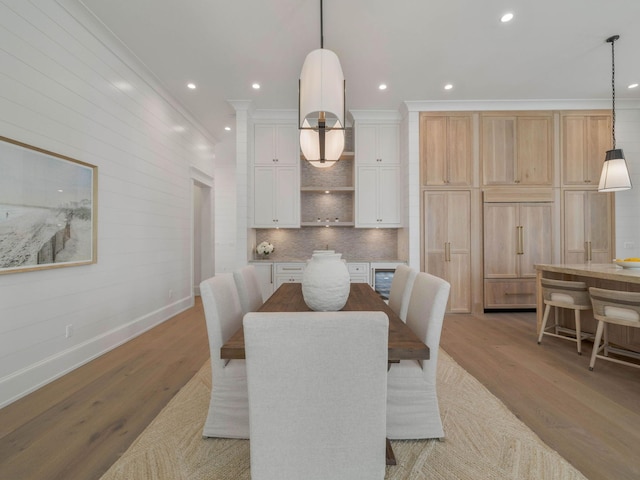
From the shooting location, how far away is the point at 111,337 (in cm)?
293

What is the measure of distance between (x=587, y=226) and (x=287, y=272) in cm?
449

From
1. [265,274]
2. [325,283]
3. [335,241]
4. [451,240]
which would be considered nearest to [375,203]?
[335,241]

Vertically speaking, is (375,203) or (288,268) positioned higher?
(375,203)

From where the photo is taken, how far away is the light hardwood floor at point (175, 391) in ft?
4.90

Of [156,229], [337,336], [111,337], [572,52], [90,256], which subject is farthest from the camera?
[156,229]

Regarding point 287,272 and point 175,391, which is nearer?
point 175,391

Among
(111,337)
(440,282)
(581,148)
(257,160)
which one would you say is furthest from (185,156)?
(581,148)

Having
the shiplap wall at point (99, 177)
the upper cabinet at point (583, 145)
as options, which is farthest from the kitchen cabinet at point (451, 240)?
the shiplap wall at point (99, 177)

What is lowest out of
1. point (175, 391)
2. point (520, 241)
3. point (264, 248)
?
point (175, 391)

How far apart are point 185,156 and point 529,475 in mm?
5120

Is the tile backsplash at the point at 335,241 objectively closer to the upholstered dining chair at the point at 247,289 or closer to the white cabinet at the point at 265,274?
the white cabinet at the point at 265,274

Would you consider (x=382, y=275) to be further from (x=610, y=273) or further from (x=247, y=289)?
(x=247, y=289)

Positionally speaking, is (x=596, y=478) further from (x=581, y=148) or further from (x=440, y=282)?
(x=581, y=148)

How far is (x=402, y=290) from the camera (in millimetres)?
2158
